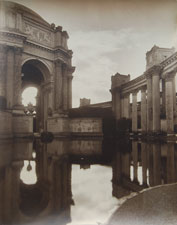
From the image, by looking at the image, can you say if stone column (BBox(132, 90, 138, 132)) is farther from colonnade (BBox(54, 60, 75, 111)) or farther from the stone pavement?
the stone pavement

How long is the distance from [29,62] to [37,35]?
204 centimetres

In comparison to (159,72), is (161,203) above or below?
below

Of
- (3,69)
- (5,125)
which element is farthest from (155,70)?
(5,125)

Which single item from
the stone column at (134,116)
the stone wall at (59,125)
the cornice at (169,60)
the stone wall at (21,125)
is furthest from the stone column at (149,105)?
the stone wall at (21,125)

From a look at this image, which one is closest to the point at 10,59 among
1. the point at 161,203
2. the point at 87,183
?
the point at 87,183

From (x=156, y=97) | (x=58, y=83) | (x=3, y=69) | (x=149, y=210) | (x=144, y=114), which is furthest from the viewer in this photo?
(x=144, y=114)

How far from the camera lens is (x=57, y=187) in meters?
2.27

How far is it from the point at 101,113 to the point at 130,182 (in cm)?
1330

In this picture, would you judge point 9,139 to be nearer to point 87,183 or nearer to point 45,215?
point 87,183

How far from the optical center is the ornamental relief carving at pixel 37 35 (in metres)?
13.2

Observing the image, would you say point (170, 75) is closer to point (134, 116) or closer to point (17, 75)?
point (134, 116)

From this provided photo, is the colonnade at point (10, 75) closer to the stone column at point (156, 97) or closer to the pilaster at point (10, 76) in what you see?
the pilaster at point (10, 76)

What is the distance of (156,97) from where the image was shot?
1326 centimetres

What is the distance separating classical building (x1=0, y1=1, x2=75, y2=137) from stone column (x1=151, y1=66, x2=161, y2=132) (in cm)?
607
